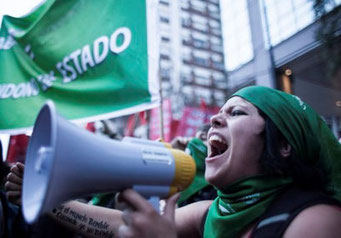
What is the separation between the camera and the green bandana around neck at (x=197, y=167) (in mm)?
2734

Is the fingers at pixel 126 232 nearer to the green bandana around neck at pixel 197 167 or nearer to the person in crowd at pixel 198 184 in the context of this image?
the person in crowd at pixel 198 184

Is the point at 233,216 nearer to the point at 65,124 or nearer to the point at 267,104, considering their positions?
the point at 267,104

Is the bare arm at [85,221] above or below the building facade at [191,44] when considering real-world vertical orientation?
below

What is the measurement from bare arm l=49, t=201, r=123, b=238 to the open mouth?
52cm

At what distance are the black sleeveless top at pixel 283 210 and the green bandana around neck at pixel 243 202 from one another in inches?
1.4

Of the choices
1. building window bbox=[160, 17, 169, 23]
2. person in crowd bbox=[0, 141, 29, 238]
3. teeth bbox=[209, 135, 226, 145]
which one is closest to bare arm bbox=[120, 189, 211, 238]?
teeth bbox=[209, 135, 226, 145]

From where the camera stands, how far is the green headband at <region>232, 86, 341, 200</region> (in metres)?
1.20

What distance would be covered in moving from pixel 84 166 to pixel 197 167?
217 cm

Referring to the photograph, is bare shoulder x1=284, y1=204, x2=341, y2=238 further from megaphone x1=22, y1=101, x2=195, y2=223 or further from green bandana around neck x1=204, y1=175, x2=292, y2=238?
megaphone x1=22, y1=101, x2=195, y2=223

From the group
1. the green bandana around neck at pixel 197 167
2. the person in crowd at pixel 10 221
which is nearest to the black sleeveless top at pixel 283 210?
the person in crowd at pixel 10 221

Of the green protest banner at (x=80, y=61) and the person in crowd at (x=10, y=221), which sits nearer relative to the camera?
the person in crowd at (x=10, y=221)

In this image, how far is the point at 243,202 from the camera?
1.17 metres

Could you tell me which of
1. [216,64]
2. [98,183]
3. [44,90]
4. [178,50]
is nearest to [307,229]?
Result: [98,183]

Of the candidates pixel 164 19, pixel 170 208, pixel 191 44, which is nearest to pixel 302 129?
pixel 170 208
